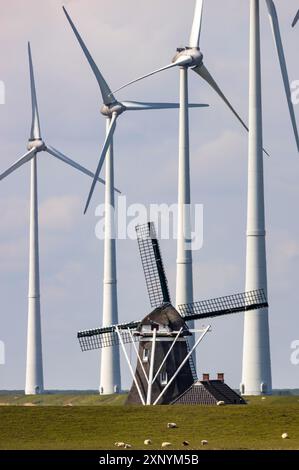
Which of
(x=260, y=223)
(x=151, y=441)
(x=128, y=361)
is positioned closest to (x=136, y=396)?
(x=128, y=361)

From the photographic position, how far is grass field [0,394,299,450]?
12638 centimetres

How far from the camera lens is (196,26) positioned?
183500 millimetres

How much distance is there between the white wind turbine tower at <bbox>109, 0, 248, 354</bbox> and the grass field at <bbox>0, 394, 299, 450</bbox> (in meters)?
41.4

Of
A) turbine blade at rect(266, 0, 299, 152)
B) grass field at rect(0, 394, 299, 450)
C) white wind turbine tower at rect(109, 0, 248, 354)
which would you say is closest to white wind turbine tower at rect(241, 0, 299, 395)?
turbine blade at rect(266, 0, 299, 152)

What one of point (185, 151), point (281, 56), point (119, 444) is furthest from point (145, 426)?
point (185, 151)

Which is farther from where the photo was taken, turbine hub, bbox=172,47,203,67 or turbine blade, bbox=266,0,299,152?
turbine hub, bbox=172,47,203,67

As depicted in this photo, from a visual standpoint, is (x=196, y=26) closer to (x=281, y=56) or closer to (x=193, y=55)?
(x=193, y=55)

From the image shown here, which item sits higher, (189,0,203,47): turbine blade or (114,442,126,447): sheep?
(189,0,203,47): turbine blade

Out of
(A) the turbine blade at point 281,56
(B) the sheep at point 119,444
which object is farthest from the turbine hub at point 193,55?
(B) the sheep at point 119,444

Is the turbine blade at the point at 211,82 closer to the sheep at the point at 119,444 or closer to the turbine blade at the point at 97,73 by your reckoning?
the turbine blade at the point at 97,73

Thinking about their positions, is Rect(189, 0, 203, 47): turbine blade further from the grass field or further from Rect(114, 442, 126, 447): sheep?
Rect(114, 442, 126, 447): sheep
